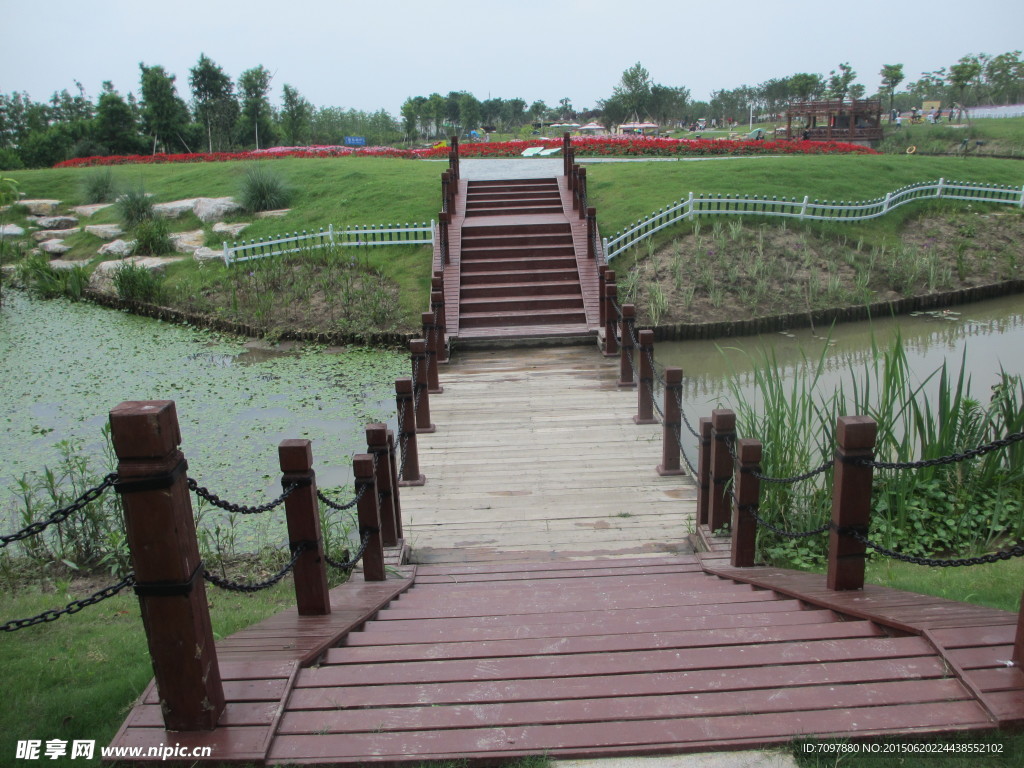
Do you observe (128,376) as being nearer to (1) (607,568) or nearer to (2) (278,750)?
(1) (607,568)

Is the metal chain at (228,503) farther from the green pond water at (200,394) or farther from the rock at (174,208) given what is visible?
the rock at (174,208)

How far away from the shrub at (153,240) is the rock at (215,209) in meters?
1.12

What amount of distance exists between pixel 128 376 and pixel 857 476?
1133cm

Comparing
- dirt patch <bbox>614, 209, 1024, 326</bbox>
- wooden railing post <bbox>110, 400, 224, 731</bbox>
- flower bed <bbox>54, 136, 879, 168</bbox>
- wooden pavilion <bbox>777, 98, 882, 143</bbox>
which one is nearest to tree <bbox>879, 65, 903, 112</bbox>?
wooden pavilion <bbox>777, 98, 882, 143</bbox>

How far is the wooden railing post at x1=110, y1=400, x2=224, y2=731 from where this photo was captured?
8.61 ft

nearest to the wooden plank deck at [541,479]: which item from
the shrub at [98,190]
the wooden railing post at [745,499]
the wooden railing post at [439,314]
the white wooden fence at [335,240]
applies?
the wooden railing post at [745,499]

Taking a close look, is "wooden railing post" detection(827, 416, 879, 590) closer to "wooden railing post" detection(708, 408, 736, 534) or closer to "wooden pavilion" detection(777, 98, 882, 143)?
"wooden railing post" detection(708, 408, 736, 534)

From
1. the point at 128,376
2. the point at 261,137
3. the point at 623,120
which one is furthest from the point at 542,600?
the point at 623,120

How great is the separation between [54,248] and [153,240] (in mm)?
4149

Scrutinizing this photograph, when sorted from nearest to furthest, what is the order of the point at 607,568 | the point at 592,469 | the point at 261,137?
the point at 607,568 < the point at 592,469 < the point at 261,137

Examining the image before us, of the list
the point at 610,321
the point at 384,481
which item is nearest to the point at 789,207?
the point at 610,321

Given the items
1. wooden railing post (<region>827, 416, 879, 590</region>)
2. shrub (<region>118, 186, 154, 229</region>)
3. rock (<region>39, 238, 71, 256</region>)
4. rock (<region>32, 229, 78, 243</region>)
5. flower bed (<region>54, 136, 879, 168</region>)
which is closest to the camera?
wooden railing post (<region>827, 416, 879, 590</region>)

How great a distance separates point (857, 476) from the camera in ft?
11.6

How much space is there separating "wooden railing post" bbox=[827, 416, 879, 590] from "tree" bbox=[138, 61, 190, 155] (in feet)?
132
